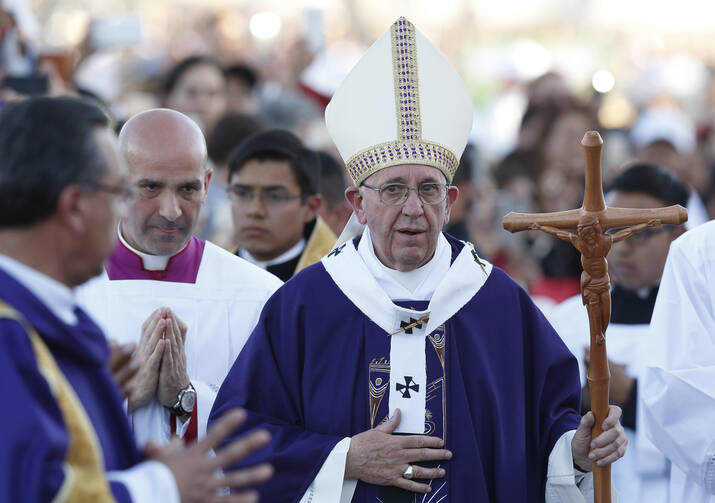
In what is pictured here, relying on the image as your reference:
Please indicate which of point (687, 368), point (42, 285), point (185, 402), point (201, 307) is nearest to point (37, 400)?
point (42, 285)

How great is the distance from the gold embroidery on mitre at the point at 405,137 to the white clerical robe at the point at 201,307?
2.55ft

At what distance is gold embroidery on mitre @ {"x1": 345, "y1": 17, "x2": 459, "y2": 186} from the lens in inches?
188

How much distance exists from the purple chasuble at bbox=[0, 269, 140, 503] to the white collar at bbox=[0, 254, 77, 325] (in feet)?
0.06

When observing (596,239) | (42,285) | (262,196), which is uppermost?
(262,196)

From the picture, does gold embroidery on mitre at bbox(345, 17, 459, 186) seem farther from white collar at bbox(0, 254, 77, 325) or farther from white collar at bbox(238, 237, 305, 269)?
white collar at bbox(0, 254, 77, 325)

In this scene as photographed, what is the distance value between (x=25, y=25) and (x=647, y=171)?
5031mm

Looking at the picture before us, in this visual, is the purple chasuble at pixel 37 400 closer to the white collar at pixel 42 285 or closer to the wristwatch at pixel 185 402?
the white collar at pixel 42 285

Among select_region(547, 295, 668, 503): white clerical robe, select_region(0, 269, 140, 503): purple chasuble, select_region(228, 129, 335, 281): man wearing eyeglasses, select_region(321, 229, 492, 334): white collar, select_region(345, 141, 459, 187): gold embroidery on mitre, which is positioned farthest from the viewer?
select_region(228, 129, 335, 281): man wearing eyeglasses

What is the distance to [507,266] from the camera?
1009 centimetres

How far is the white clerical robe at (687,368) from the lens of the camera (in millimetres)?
4758

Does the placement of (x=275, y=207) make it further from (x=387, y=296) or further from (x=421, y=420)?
(x=421, y=420)

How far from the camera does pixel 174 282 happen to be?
5.22 metres

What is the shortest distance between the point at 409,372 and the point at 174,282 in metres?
1.23

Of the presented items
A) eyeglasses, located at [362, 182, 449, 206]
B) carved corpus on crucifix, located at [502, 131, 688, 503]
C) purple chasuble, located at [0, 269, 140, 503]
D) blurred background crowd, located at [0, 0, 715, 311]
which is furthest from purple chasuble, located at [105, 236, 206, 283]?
blurred background crowd, located at [0, 0, 715, 311]
